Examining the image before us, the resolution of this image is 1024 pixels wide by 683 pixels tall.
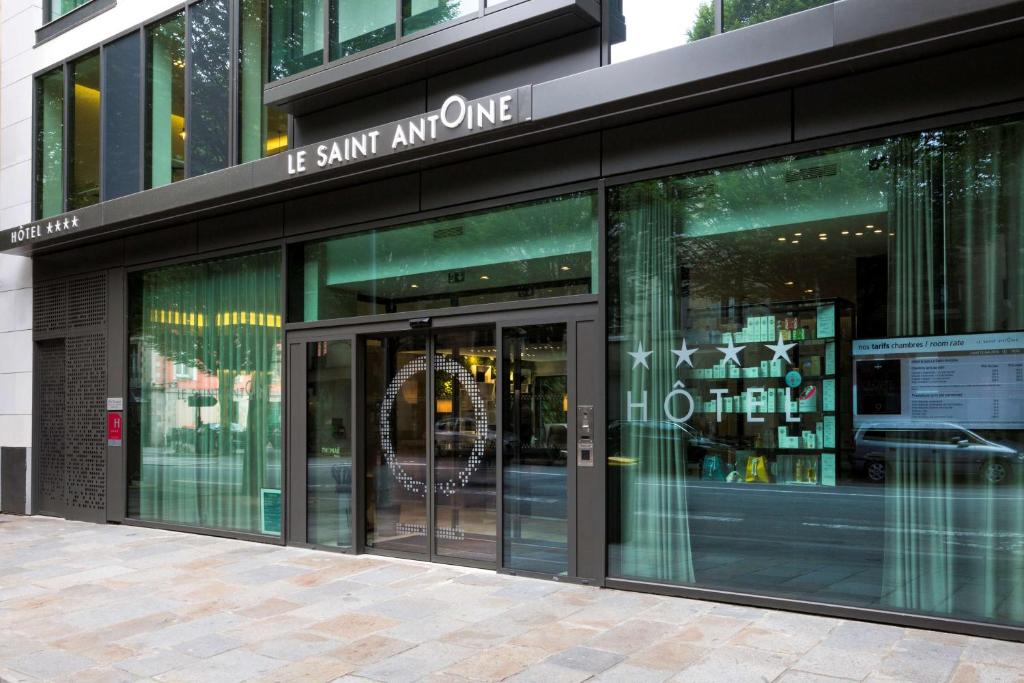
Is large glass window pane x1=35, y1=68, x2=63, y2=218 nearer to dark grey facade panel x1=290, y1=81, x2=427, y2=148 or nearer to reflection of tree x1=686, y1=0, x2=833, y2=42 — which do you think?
dark grey facade panel x1=290, y1=81, x2=427, y2=148

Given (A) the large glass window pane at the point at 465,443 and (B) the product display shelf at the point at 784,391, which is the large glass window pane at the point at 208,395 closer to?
(A) the large glass window pane at the point at 465,443

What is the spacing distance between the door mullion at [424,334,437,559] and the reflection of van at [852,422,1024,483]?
4.38m

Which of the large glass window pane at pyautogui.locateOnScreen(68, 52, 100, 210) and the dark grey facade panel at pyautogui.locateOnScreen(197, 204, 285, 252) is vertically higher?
the large glass window pane at pyautogui.locateOnScreen(68, 52, 100, 210)

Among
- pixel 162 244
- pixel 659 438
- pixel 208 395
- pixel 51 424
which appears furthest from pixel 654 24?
pixel 51 424

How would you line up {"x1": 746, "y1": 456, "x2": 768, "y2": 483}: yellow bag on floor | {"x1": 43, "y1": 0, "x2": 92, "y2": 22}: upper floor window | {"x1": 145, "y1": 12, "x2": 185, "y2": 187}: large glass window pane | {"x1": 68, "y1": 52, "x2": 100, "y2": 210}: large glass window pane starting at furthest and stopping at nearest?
{"x1": 43, "y1": 0, "x2": 92, "y2": 22}: upper floor window
{"x1": 68, "y1": 52, "x2": 100, "y2": 210}: large glass window pane
{"x1": 145, "y1": 12, "x2": 185, "y2": 187}: large glass window pane
{"x1": 746, "y1": 456, "x2": 768, "y2": 483}: yellow bag on floor

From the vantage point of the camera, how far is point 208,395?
1161 centimetres

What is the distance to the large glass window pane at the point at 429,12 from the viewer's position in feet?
29.1

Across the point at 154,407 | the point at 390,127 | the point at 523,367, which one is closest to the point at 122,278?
the point at 154,407

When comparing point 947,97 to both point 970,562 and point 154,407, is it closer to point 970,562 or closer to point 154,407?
point 970,562

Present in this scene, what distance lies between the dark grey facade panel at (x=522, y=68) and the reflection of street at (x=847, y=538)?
13.5ft

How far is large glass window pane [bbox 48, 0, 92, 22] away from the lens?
14.0 meters

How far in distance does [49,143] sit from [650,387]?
1156cm

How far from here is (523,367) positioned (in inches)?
336

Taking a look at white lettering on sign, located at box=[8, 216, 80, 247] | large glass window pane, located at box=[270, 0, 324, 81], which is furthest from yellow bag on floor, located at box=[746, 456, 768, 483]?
white lettering on sign, located at box=[8, 216, 80, 247]
